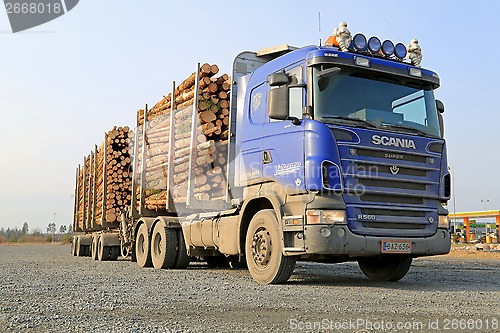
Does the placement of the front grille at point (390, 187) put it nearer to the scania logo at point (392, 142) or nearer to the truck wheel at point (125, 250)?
the scania logo at point (392, 142)

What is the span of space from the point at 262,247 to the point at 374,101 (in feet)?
8.49

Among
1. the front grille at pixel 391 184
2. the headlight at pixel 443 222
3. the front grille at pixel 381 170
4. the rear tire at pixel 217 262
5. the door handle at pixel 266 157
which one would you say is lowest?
the rear tire at pixel 217 262

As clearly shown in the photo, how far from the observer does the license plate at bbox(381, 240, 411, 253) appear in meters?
6.88

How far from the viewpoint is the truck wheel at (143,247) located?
11734mm

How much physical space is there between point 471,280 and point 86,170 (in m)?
15.9

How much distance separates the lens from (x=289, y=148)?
23.8 feet

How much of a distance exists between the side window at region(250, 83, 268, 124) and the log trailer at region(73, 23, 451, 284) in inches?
0.7

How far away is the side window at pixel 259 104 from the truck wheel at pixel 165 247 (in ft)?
12.1

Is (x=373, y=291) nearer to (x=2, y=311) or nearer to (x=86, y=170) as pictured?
(x=2, y=311)

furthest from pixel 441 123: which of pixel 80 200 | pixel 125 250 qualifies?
pixel 80 200

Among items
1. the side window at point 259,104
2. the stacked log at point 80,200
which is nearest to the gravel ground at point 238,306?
the side window at point 259,104

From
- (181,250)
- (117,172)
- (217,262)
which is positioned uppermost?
(117,172)

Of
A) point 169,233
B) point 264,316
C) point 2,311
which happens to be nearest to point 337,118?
point 264,316

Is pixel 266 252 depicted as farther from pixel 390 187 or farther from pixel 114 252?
pixel 114 252
